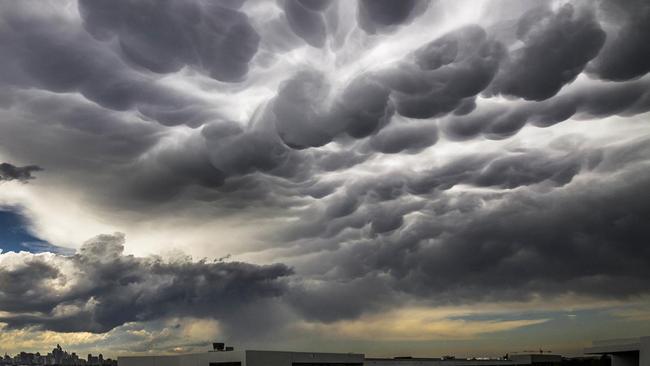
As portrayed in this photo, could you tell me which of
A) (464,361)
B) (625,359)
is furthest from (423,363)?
(625,359)

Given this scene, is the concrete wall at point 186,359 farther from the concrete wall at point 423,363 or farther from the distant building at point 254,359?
the concrete wall at point 423,363

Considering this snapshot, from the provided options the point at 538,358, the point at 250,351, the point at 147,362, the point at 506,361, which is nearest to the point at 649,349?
the point at 250,351

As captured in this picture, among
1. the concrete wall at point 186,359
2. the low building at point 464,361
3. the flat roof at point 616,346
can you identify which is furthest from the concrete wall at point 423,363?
the flat roof at point 616,346

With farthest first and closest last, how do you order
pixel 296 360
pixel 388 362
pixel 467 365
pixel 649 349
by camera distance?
pixel 467 365, pixel 388 362, pixel 296 360, pixel 649 349

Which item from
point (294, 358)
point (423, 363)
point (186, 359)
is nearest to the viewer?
point (294, 358)

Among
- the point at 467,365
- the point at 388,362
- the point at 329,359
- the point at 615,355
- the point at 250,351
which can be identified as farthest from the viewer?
the point at 467,365

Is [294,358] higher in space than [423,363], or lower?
higher

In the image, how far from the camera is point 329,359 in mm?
125500

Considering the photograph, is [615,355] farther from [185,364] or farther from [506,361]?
[506,361]

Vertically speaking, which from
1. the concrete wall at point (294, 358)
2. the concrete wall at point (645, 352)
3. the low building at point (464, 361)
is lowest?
the low building at point (464, 361)

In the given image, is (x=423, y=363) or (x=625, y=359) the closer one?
(x=625, y=359)

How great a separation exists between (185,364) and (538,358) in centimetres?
12018

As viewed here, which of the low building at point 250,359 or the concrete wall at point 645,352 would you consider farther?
the low building at point 250,359

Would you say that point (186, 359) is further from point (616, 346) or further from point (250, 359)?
point (616, 346)
